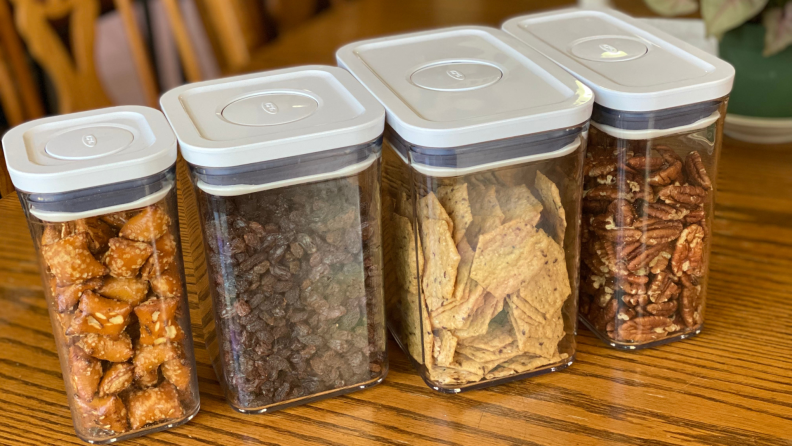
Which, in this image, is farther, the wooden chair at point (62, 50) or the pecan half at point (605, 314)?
the wooden chair at point (62, 50)

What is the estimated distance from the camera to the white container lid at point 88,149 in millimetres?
533

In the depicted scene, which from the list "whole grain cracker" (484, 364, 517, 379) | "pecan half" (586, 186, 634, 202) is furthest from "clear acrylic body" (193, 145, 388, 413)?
"pecan half" (586, 186, 634, 202)

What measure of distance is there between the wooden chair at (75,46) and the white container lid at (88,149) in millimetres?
1032

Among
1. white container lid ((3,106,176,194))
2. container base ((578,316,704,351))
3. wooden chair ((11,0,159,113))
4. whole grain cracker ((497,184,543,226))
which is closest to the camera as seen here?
white container lid ((3,106,176,194))

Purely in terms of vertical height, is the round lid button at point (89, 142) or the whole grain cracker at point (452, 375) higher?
the round lid button at point (89, 142)

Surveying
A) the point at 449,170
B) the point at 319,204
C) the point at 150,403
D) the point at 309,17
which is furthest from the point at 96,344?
the point at 309,17

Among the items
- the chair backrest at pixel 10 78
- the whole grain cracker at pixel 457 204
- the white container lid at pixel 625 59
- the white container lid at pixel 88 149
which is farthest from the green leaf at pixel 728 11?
the chair backrest at pixel 10 78

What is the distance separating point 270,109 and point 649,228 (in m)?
0.35

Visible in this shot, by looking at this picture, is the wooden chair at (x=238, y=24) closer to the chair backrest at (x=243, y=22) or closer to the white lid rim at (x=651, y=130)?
the chair backrest at (x=243, y=22)

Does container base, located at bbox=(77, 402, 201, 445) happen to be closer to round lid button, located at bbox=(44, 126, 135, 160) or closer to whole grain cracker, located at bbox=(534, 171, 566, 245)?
round lid button, located at bbox=(44, 126, 135, 160)

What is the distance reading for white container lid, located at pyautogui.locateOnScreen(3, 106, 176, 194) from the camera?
533 mm

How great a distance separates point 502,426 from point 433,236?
0.17 m

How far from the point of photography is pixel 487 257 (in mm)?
641

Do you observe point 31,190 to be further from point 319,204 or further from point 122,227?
point 319,204
